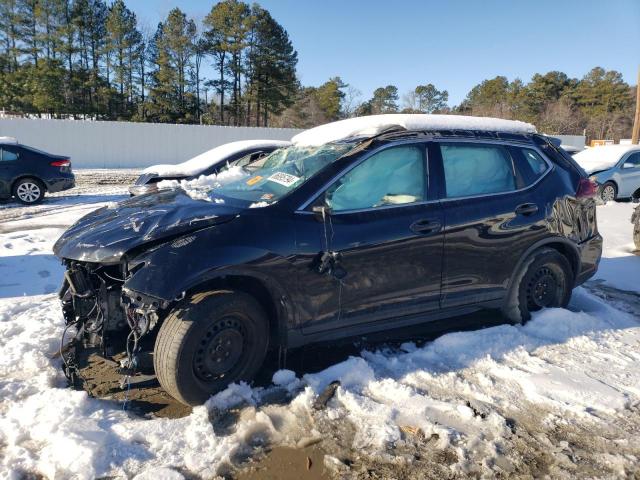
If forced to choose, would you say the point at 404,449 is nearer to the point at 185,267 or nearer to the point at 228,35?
the point at 185,267

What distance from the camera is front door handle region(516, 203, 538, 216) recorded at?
4191 mm

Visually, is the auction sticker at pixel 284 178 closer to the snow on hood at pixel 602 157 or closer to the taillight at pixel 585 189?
the taillight at pixel 585 189

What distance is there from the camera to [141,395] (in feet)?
10.7

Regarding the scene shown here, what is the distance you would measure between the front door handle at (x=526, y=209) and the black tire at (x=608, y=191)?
11.4 m

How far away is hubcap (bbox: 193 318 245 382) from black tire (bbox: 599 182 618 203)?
45.4 feet

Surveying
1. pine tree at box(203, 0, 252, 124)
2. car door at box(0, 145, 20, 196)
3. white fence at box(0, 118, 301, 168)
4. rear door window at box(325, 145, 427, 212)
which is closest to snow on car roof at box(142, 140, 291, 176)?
car door at box(0, 145, 20, 196)

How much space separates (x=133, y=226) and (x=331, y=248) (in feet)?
4.28

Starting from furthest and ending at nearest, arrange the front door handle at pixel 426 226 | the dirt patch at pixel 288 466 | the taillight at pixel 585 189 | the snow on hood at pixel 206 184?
the taillight at pixel 585 189
the snow on hood at pixel 206 184
the front door handle at pixel 426 226
the dirt patch at pixel 288 466

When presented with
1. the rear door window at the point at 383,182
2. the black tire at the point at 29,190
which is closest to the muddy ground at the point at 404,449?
the rear door window at the point at 383,182

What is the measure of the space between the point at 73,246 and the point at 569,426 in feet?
11.0

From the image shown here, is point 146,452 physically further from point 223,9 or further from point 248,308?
point 223,9

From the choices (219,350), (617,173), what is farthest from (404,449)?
(617,173)

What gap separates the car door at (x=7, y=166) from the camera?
36.9 feet

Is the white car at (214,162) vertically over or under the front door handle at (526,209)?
over
